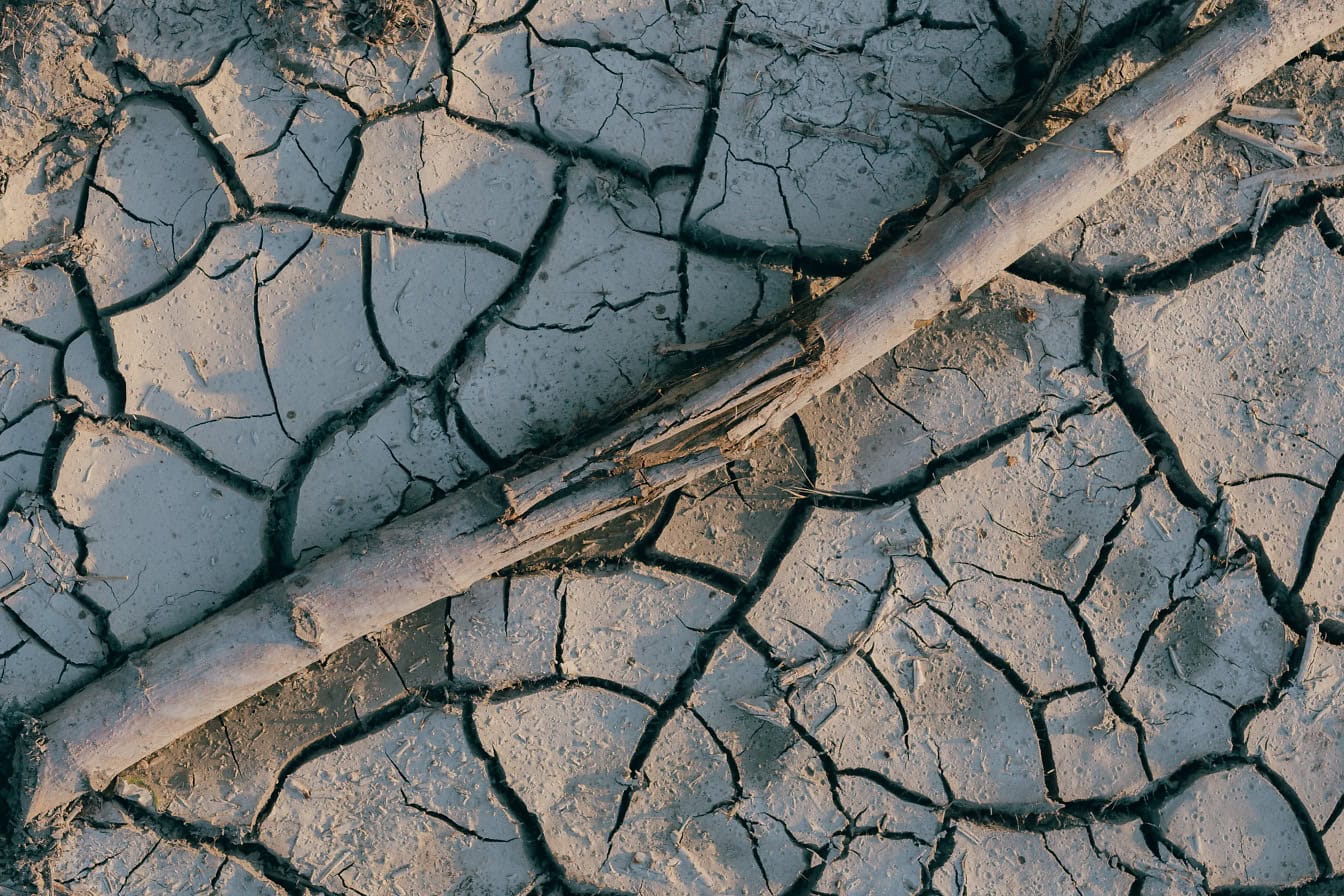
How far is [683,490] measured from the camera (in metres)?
2.97

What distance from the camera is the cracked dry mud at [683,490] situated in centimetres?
292

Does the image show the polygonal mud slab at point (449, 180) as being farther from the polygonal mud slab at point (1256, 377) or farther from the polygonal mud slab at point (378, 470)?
the polygonal mud slab at point (1256, 377)

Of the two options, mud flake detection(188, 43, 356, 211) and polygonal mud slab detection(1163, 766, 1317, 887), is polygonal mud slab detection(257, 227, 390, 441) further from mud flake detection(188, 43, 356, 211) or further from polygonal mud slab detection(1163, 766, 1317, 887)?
polygonal mud slab detection(1163, 766, 1317, 887)

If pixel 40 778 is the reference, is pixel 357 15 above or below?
above

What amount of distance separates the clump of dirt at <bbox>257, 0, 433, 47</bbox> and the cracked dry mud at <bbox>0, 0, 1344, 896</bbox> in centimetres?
2

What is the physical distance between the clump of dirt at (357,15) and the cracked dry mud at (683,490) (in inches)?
0.6

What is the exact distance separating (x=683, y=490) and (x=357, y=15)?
1.65m

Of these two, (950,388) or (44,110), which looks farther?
(950,388)

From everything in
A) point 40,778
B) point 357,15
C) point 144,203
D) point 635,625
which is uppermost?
point 357,15

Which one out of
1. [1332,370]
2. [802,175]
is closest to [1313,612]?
[1332,370]

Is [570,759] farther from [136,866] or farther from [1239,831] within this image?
[1239,831]

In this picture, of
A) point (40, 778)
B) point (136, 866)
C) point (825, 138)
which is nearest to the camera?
point (40, 778)

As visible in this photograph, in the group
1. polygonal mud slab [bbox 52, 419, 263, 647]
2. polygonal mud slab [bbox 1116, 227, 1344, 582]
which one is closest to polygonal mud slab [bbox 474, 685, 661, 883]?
polygonal mud slab [bbox 52, 419, 263, 647]

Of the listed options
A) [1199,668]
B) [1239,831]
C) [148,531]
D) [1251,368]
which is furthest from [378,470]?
[1239,831]
